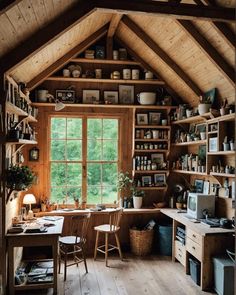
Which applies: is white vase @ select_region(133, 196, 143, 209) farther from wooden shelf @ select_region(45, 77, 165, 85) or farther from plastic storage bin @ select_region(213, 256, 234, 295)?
wooden shelf @ select_region(45, 77, 165, 85)

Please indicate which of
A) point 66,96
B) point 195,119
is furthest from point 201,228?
point 66,96

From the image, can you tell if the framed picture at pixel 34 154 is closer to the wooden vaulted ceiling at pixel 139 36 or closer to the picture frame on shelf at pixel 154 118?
the wooden vaulted ceiling at pixel 139 36

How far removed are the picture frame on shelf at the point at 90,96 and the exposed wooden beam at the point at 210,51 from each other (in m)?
2.15

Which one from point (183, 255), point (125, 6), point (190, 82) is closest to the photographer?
point (125, 6)

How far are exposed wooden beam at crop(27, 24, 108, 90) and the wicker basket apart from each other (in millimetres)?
2988

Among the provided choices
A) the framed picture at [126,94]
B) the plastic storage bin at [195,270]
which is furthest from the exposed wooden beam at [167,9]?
the plastic storage bin at [195,270]

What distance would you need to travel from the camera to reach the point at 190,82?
5.04 m

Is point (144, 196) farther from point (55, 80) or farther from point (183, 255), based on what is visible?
point (55, 80)

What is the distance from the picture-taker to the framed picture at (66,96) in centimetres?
548

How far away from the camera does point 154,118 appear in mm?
5820

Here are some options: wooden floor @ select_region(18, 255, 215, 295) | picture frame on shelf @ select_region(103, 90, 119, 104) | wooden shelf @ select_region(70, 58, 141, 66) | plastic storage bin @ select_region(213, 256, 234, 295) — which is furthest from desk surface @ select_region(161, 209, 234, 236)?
wooden shelf @ select_region(70, 58, 141, 66)

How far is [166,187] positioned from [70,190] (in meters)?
1.75

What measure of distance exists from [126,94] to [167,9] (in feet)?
8.15

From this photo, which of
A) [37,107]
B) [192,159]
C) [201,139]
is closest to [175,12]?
[201,139]
